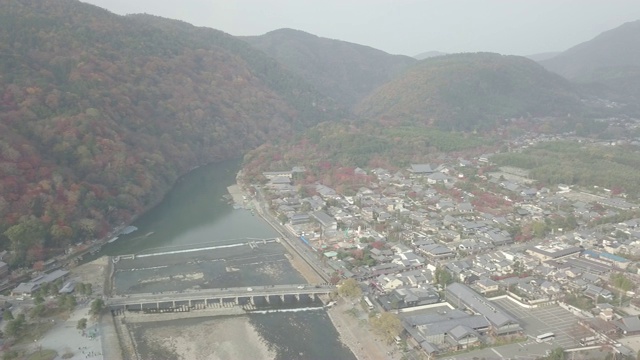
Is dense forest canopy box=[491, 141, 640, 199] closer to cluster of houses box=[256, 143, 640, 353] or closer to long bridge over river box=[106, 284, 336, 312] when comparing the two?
cluster of houses box=[256, 143, 640, 353]

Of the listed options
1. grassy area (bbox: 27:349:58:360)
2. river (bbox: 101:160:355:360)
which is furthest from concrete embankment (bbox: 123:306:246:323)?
grassy area (bbox: 27:349:58:360)

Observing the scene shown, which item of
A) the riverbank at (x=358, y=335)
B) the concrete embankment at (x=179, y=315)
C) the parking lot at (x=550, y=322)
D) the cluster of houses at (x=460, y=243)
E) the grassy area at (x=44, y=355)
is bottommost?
the concrete embankment at (x=179, y=315)

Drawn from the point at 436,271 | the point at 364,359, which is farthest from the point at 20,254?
the point at 436,271

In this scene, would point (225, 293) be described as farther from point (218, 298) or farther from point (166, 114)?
point (166, 114)

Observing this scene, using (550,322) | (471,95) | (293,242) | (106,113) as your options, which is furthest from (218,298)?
(471,95)

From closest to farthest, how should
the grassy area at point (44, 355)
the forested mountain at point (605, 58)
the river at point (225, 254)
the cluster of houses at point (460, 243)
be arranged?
the grassy area at point (44, 355)
the river at point (225, 254)
the cluster of houses at point (460, 243)
the forested mountain at point (605, 58)

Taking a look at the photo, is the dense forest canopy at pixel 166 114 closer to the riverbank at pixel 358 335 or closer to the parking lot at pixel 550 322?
the riverbank at pixel 358 335

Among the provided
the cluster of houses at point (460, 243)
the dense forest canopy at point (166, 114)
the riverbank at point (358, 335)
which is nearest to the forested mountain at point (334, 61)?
the dense forest canopy at point (166, 114)
